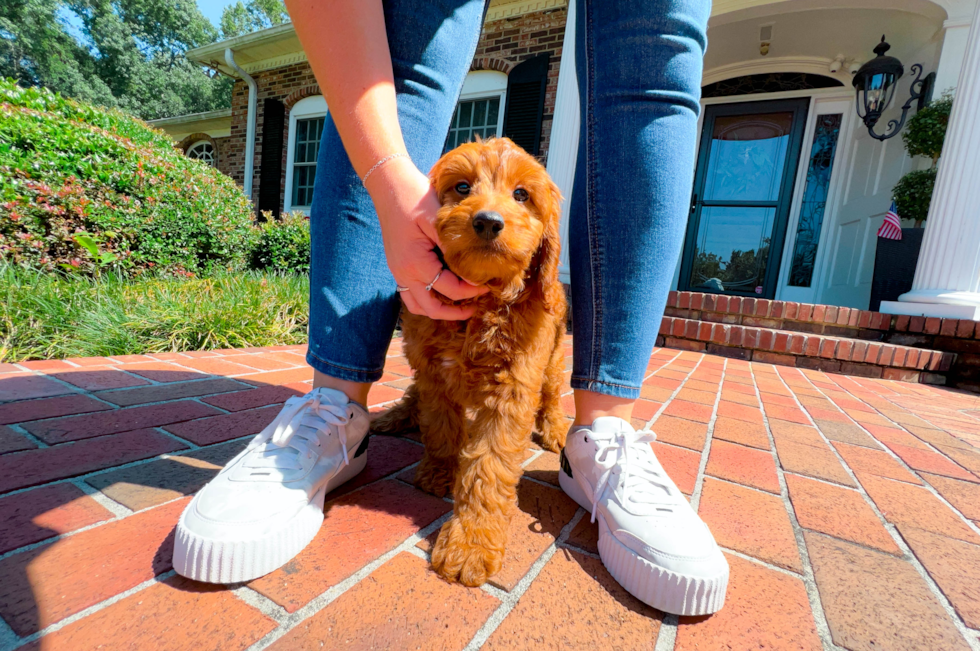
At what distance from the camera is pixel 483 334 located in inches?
50.1

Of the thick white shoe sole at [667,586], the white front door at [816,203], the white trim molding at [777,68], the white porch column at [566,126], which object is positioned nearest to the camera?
the thick white shoe sole at [667,586]

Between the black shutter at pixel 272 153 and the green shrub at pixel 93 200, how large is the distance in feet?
17.4

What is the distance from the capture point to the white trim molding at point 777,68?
22.9 ft

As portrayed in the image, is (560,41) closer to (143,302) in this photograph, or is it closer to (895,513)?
(143,302)

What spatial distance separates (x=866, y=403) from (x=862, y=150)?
226 inches

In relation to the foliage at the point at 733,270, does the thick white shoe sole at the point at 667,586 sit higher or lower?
lower

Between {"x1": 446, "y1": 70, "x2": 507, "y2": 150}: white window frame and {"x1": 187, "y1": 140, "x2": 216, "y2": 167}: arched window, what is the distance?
37.5 feet

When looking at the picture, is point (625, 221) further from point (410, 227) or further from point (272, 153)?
point (272, 153)

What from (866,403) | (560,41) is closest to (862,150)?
(560,41)

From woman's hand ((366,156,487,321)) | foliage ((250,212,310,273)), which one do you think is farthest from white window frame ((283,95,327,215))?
woman's hand ((366,156,487,321))

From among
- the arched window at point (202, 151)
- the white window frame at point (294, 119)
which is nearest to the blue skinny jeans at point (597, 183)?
the white window frame at point (294, 119)

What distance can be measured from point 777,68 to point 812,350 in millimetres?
5354

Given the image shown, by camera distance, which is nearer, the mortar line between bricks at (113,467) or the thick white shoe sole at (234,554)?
the thick white shoe sole at (234,554)

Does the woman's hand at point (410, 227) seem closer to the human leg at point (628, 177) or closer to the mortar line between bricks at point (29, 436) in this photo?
the human leg at point (628, 177)
